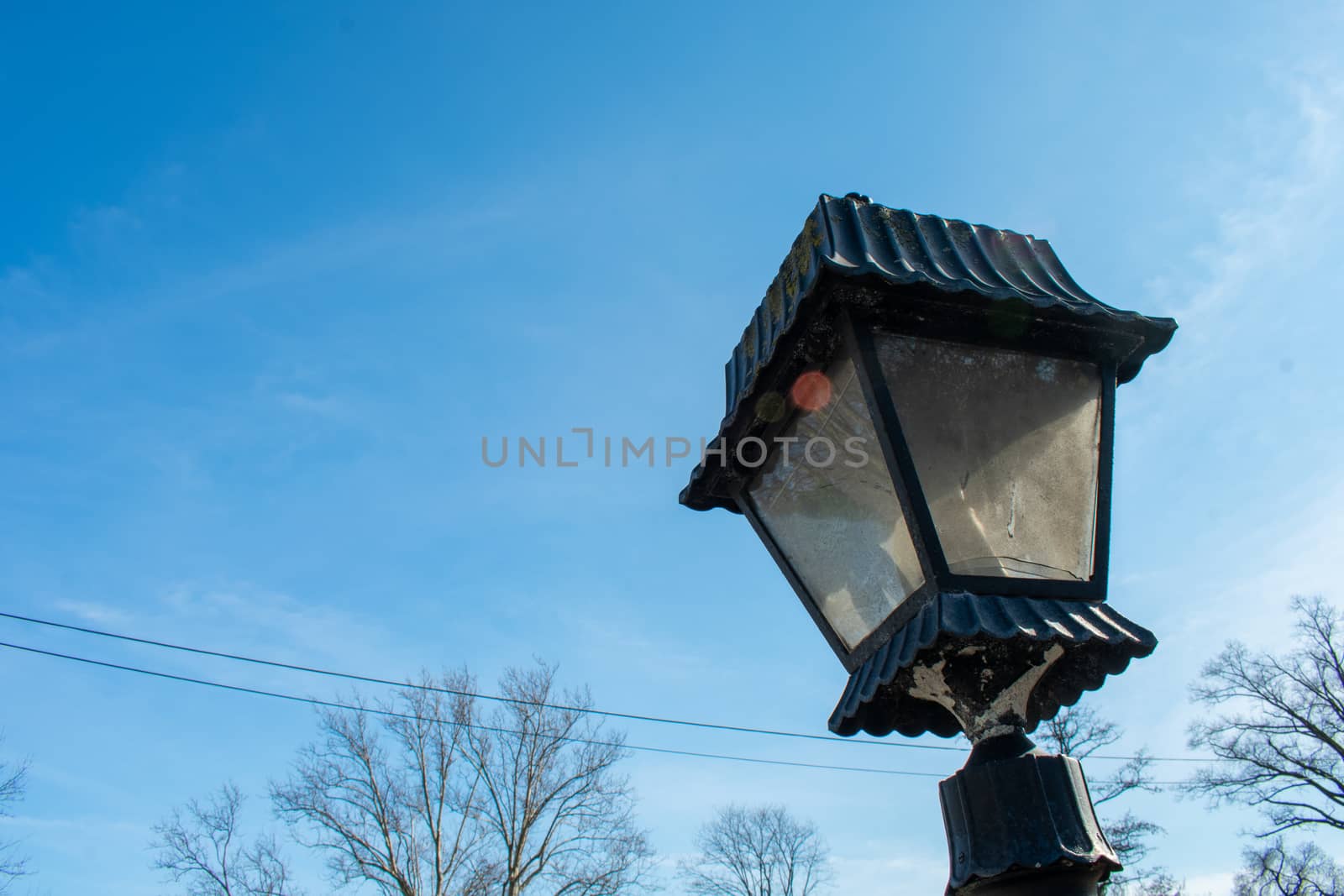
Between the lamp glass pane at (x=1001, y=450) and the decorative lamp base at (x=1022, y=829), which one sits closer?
the decorative lamp base at (x=1022, y=829)

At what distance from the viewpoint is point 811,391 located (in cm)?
203

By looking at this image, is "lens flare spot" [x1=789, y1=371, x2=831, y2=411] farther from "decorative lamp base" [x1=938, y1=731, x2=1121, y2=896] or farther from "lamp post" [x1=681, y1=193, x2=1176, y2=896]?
"decorative lamp base" [x1=938, y1=731, x2=1121, y2=896]

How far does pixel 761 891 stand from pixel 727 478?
116ft

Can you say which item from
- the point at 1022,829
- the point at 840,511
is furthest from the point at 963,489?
the point at 1022,829

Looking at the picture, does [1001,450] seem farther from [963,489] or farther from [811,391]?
[811,391]

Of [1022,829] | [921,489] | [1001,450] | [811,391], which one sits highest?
[811,391]

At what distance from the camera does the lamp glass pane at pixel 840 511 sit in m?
1.88

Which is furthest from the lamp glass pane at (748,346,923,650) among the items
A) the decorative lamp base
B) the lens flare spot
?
the decorative lamp base

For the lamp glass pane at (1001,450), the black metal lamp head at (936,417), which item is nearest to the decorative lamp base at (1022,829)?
the black metal lamp head at (936,417)

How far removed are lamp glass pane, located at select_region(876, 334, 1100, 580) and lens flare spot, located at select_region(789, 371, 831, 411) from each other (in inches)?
7.1

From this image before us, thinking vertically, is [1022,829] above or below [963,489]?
below

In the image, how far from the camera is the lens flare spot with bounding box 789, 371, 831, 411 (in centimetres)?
199

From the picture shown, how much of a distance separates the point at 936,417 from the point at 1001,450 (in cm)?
15

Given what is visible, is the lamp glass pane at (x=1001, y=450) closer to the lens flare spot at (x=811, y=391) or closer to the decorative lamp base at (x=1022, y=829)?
the lens flare spot at (x=811, y=391)
